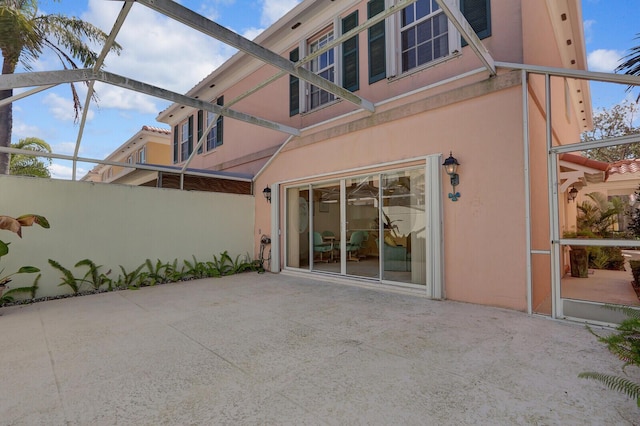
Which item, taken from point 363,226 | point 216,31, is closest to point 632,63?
point 363,226

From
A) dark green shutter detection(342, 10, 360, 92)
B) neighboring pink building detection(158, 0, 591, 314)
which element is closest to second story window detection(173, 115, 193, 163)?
neighboring pink building detection(158, 0, 591, 314)

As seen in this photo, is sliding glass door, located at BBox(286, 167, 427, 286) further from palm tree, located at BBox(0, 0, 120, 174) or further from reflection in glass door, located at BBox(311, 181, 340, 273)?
palm tree, located at BBox(0, 0, 120, 174)

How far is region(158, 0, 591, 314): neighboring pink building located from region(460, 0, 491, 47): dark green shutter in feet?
0.06

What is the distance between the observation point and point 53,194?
6094 mm

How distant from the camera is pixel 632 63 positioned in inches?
168

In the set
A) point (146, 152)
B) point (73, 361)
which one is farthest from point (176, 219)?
point (146, 152)

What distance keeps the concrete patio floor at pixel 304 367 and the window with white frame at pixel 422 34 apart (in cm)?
463

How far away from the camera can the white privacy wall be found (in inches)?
228

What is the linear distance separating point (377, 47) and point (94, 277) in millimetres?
7773

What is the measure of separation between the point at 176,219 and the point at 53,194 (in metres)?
2.41

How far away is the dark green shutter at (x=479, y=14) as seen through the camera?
16.6 ft

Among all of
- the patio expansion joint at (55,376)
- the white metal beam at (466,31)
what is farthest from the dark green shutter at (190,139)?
the white metal beam at (466,31)

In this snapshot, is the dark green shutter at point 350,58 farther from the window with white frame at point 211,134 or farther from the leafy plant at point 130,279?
the leafy plant at point 130,279

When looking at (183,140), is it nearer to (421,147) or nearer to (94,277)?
(94,277)
